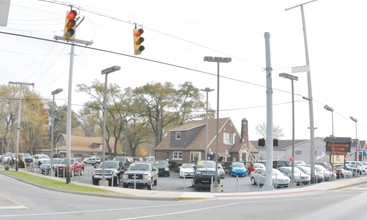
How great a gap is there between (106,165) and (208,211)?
17.0 m

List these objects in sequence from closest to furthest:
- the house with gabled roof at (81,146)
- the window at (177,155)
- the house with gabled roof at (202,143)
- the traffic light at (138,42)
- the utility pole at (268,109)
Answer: the traffic light at (138,42), the utility pole at (268,109), the house with gabled roof at (202,143), the window at (177,155), the house with gabled roof at (81,146)

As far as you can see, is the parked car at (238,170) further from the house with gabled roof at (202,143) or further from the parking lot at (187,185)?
the house with gabled roof at (202,143)

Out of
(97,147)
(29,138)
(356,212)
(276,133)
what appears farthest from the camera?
(276,133)

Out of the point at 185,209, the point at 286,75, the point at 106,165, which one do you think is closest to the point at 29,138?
the point at 106,165

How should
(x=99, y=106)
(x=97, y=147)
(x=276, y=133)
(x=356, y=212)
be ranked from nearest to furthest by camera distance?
(x=356, y=212) → (x=99, y=106) → (x=97, y=147) → (x=276, y=133)

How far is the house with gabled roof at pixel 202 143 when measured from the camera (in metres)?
58.8

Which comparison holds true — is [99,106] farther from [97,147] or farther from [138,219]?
[138,219]

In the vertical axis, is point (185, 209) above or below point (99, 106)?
below

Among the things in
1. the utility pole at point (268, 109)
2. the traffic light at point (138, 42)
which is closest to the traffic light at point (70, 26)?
the traffic light at point (138, 42)

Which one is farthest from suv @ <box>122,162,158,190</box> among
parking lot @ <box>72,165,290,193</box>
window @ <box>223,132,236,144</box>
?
window @ <box>223,132,236,144</box>

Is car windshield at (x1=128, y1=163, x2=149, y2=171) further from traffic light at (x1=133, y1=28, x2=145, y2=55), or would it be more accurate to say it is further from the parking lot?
traffic light at (x1=133, y1=28, x2=145, y2=55)

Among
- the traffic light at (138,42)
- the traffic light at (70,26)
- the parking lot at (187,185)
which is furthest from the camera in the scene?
the parking lot at (187,185)

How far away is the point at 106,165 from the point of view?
103 feet

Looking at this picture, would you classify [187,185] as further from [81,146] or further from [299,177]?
[81,146]
